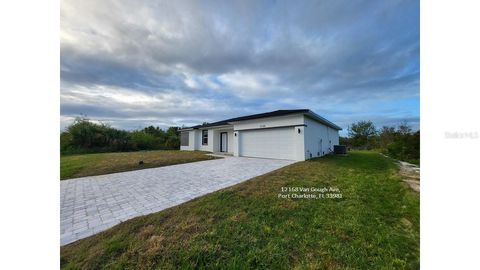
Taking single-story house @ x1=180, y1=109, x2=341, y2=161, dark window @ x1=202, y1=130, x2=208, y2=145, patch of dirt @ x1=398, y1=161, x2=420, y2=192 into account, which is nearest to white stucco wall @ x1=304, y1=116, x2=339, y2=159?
single-story house @ x1=180, y1=109, x2=341, y2=161

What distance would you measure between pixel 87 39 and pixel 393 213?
5.75m

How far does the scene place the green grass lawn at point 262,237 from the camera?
4.78 ft

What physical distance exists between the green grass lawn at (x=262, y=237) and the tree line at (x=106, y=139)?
15101mm

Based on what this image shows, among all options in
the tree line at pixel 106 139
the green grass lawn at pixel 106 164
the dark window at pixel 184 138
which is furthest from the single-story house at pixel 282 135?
the tree line at pixel 106 139

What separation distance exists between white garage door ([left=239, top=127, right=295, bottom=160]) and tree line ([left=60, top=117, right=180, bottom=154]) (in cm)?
1193

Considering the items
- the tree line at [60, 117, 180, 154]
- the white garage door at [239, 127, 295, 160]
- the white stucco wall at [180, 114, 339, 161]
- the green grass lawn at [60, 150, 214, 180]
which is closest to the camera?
the green grass lawn at [60, 150, 214, 180]

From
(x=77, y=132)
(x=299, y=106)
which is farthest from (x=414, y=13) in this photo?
(x=77, y=132)

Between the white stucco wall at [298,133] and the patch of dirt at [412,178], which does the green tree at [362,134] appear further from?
the patch of dirt at [412,178]

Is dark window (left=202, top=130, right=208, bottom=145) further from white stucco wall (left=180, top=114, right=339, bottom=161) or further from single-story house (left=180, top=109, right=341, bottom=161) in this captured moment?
single-story house (left=180, top=109, right=341, bottom=161)

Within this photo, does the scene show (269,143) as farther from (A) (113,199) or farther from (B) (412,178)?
(A) (113,199)

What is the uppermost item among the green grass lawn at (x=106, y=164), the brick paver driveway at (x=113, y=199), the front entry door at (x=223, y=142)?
the front entry door at (x=223, y=142)

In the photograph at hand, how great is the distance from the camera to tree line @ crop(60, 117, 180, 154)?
13188mm
